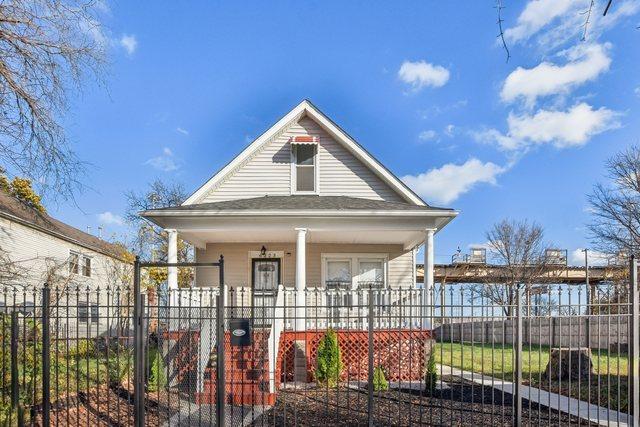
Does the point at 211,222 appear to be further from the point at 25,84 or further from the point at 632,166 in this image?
the point at 632,166

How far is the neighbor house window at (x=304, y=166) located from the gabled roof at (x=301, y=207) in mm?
1348

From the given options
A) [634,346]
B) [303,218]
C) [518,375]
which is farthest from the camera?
[303,218]

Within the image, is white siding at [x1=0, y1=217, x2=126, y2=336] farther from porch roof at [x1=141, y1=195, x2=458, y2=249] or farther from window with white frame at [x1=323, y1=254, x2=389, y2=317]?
window with white frame at [x1=323, y1=254, x2=389, y2=317]

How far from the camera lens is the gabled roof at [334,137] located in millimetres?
Result: 15219

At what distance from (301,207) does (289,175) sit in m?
2.96

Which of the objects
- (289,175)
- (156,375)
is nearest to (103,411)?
(156,375)

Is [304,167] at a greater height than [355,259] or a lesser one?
greater

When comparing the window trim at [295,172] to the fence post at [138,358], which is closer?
the fence post at [138,358]

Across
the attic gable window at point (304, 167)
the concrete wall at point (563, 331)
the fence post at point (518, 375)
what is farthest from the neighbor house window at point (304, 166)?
the fence post at point (518, 375)

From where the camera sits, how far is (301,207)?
517 inches

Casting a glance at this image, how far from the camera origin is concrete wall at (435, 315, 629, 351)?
7.21 m

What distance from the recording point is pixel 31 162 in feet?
30.6

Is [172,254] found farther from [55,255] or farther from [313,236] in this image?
[55,255]

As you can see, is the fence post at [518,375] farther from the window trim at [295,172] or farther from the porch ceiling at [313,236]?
the window trim at [295,172]
